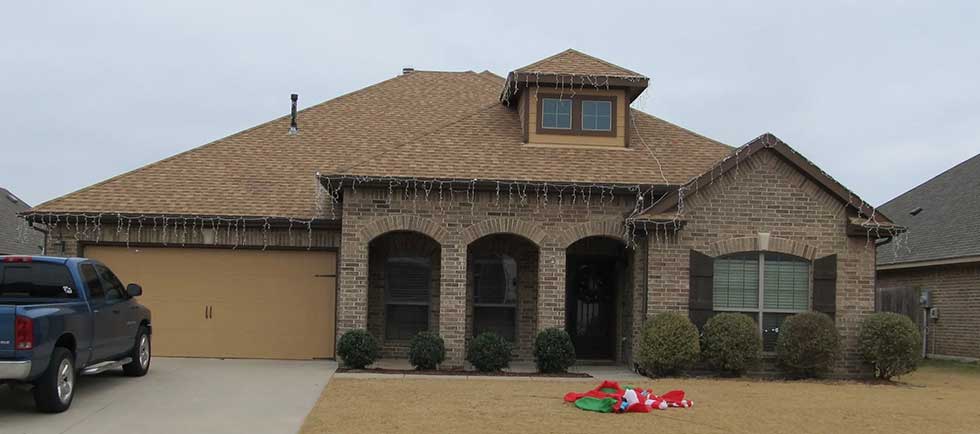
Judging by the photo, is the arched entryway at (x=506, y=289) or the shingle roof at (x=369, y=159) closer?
the shingle roof at (x=369, y=159)

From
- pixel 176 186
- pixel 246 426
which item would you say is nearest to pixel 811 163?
pixel 246 426

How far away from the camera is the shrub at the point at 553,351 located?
1522 cm

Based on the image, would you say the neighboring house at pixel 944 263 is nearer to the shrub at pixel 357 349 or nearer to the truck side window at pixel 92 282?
the shrub at pixel 357 349

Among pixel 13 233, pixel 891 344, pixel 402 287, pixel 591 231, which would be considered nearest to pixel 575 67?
pixel 591 231

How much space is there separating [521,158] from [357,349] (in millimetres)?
4416

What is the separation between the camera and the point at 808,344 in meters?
14.8

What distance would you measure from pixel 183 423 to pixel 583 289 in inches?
369

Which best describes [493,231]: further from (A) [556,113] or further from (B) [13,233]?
(B) [13,233]

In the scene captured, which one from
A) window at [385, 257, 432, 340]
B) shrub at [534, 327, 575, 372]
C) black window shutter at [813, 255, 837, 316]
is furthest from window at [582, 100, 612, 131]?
black window shutter at [813, 255, 837, 316]

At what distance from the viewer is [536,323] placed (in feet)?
54.9

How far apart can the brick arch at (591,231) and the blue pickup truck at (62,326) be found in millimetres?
6791

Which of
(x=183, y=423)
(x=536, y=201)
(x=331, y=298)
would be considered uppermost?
(x=536, y=201)

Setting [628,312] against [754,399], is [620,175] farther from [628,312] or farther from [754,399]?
[754,399]

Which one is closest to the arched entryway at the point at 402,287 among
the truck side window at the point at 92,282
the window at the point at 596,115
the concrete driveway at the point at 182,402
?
the concrete driveway at the point at 182,402
